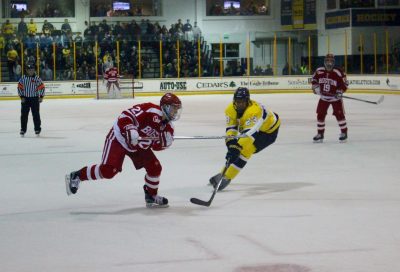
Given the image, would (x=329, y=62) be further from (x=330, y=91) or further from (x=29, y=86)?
(x=29, y=86)

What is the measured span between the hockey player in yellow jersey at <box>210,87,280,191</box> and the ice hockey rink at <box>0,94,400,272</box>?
0.70 ft

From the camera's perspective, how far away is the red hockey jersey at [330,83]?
38.4 ft

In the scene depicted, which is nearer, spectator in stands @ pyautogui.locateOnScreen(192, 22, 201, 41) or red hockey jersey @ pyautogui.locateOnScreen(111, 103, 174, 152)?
red hockey jersey @ pyautogui.locateOnScreen(111, 103, 174, 152)

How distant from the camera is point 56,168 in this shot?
9.12 meters

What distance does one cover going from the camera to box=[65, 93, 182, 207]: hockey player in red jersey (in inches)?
236

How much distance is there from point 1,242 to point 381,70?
23.8 meters

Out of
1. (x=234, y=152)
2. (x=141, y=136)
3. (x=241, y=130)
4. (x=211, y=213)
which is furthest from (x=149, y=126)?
(x=241, y=130)

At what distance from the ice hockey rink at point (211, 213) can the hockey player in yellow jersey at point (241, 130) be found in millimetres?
213

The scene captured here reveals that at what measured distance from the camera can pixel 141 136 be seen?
6.09m

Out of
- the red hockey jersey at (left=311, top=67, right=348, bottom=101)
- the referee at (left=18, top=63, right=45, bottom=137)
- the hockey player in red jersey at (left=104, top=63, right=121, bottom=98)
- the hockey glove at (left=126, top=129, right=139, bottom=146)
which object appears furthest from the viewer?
the hockey player in red jersey at (left=104, top=63, right=121, bottom=98)

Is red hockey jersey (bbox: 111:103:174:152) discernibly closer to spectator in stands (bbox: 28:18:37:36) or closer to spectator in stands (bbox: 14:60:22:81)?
spectator in stands (bbox: 14:60:22:81)

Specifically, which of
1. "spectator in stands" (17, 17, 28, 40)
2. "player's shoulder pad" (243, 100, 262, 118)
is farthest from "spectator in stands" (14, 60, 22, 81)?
"player's shoulder pad" (243, 100, 262, 118)

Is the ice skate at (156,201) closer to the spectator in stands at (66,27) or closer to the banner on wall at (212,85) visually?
the banner on wall at (212,85)

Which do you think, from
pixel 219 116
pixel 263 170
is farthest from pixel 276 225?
pixel 219 116
